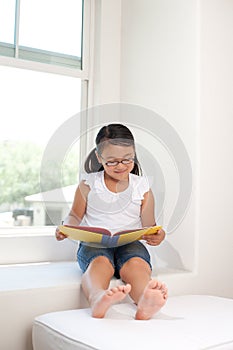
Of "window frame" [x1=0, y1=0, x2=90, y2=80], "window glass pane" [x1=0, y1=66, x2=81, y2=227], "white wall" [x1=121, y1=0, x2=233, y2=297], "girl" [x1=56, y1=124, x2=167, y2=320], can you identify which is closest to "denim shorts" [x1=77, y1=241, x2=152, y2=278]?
"girl" [x1=56, y1=124, x2=167, y2=320]

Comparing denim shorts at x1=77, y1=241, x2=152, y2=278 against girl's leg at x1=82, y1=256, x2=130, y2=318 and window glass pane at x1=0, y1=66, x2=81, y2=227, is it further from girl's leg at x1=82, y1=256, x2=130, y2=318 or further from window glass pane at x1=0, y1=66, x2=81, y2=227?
window glass pane at x1=0, y1=66, x2=81, y2=227

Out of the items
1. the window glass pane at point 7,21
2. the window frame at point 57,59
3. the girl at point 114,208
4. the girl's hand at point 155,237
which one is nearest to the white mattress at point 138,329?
the girl at point 114,208

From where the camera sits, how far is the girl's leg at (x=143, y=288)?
1295 millimetres

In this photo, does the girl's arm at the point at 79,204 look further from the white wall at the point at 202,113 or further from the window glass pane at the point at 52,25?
the window glass pane at the point at 52,25

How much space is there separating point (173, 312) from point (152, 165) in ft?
2.04

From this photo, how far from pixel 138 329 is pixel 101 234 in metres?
0.37

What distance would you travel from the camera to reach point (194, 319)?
1311mm

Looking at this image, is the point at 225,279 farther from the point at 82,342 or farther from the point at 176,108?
the point at 82,342

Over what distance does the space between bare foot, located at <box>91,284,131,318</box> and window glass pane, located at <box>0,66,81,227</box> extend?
28.3 inches

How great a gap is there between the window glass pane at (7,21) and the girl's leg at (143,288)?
3.76 ft

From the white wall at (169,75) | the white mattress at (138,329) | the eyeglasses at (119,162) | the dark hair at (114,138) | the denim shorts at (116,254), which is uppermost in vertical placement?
the white wall at (169,75)

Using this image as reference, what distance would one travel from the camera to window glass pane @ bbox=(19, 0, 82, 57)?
2092 mm

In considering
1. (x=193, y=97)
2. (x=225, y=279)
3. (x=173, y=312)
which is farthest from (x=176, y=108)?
(x=173, y=312)

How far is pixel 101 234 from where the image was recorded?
1.49 metres
